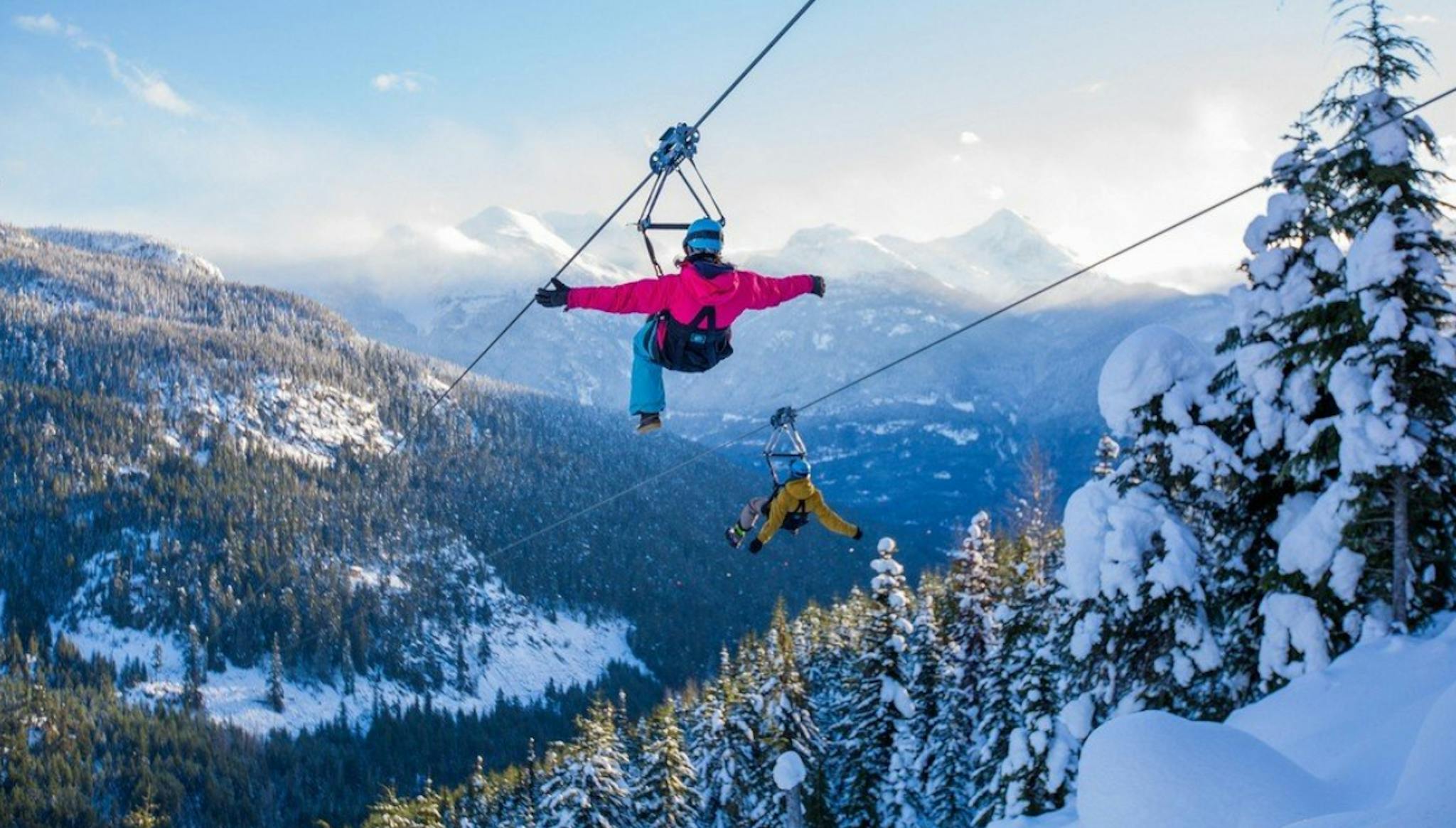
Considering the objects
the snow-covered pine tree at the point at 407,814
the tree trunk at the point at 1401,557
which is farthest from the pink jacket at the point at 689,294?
the snow-covered pine tree at the point at 407,814

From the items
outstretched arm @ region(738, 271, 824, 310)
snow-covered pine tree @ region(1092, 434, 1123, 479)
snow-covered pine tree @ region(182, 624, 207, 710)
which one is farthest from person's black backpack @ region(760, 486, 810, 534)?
snow-covered pine tree @ region(182, 624, 207, 710)

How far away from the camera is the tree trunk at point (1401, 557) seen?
8.92 metres

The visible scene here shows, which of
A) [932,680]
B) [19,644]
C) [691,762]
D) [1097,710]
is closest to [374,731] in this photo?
[19,644]

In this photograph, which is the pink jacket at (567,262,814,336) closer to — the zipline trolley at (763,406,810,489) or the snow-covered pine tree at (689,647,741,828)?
the zipline trolley at (763,406,810,489)

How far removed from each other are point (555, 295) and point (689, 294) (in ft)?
4.75

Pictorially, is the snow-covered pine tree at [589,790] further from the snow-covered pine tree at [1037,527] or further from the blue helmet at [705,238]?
the blue helmet at [705,238]

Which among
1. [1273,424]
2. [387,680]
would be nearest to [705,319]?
[1273,424]

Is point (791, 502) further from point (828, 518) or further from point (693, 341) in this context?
point (693, 341)

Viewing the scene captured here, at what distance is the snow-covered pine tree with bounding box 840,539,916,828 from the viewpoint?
2344cm

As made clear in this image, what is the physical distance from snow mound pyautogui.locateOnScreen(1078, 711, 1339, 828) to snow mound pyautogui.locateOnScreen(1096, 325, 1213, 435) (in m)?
5.40

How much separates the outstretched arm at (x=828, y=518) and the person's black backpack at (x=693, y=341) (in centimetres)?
376

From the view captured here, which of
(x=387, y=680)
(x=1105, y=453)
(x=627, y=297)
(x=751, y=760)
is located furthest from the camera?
(x=387, y=680)

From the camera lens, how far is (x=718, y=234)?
8.86m

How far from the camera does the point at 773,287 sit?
941 cm
